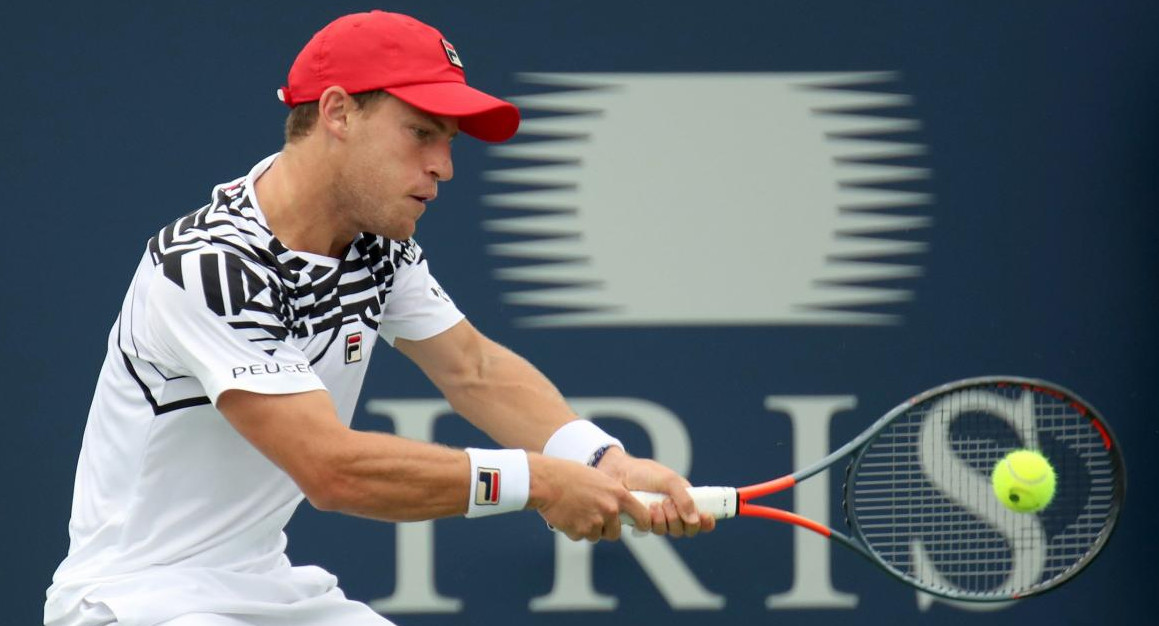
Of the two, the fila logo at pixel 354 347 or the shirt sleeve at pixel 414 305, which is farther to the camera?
the shirt sleeve at pixel 414 305

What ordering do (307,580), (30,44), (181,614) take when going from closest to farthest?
1. (181,614)
2. (307,580)
3. (30,44)

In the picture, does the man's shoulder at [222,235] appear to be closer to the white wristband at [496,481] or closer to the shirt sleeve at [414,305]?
the shirt sleeve at [414,305]

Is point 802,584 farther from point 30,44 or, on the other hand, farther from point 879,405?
point 30,44

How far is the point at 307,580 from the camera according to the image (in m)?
2.92

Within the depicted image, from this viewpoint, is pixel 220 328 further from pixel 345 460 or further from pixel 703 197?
pixel 703 197

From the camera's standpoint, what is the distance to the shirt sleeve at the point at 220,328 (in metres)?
2.51

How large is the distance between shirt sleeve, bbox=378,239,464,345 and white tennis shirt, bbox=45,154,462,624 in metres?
0.13

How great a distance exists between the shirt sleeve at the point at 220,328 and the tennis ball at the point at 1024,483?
4.58ft

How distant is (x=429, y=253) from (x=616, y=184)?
479 mm

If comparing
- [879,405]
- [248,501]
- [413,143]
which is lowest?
[248,501]

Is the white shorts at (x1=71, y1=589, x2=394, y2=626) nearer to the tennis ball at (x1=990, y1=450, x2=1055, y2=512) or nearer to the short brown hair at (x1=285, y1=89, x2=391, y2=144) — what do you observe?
the short brown hair at (x1=285, y1=89, x2=391, y2=144)

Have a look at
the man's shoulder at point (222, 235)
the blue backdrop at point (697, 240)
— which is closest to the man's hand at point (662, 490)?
the man's shoulder at point (222, 235)

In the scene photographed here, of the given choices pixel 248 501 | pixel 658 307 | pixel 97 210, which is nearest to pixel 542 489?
pixel 248 501

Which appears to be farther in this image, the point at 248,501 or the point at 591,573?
the point at 591,573
